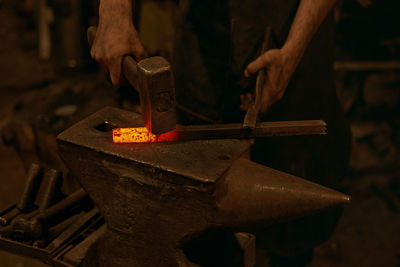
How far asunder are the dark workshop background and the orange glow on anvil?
5.77ft

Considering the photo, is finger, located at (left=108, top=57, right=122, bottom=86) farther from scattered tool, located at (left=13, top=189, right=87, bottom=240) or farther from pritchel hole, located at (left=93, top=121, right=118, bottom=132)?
scattered tool, located at (left=13, top=189, right=87, bottom=240)

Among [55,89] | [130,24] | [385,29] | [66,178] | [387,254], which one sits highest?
[130,24]

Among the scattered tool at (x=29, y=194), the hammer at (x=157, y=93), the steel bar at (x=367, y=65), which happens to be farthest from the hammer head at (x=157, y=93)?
the steel bar at (x=367, y=65)

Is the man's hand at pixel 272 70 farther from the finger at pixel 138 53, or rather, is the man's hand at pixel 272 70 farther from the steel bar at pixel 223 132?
the finger at pixel 138 53

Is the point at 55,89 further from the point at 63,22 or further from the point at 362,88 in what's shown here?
the point at 362,88

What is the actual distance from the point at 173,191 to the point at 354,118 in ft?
8.63

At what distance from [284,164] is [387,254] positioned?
54.5 inches

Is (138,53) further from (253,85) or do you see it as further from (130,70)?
(253,85)

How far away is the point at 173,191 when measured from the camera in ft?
5.03

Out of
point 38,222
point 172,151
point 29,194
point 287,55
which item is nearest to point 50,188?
point 29,194

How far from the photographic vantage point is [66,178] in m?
3.43

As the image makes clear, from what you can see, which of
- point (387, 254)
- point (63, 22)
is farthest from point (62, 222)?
point (63, 22)

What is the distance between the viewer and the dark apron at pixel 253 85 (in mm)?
2211

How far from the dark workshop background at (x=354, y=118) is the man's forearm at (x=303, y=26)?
132 cm
